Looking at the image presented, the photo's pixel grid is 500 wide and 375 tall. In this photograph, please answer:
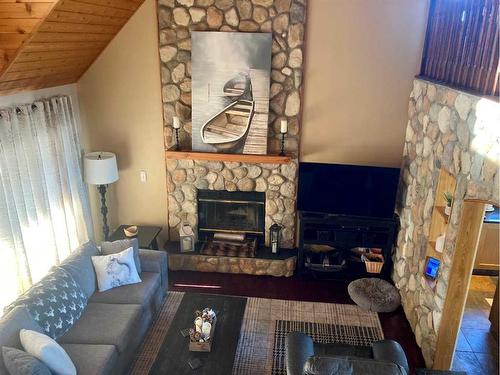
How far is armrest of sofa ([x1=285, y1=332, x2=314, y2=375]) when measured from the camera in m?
2.72

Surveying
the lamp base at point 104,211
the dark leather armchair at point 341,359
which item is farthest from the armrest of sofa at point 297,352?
the lamp base at point 104,211

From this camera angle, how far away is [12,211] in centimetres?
351

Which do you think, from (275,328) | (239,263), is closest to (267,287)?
(239,263)

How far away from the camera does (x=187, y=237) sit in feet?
16.6

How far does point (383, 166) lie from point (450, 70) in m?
1.44

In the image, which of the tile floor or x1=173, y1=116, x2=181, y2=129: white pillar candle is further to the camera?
x1=173, y1=116, x2=181, y2=129: white pillar candle

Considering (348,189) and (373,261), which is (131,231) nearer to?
(348,189)

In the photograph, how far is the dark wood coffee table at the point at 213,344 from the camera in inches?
115

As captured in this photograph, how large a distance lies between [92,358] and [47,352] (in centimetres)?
41

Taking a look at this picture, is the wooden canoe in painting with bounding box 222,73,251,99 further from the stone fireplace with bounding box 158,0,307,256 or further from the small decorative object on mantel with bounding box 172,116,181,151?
the small decorative object on mantel with bounding box 172,116,181,151

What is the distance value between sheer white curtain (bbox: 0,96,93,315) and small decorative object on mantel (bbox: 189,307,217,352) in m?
1.78

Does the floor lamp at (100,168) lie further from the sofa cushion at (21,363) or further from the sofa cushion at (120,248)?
the sofa cushion at (21,363)

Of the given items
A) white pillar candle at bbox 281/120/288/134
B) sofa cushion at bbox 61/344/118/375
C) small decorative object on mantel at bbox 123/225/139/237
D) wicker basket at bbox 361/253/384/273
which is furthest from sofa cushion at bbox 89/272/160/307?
wicker basket at bbox 361/253/384/273

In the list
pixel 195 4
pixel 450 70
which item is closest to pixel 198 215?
pixel 195 4
